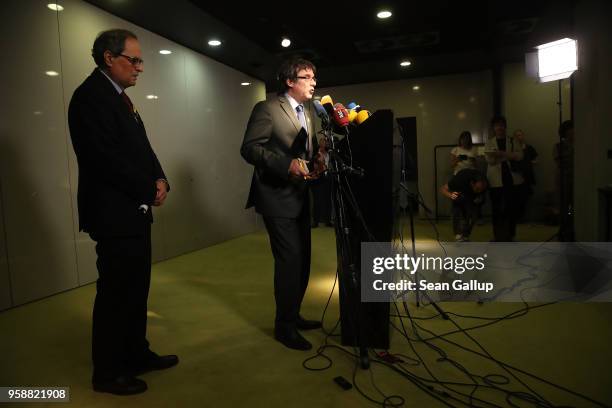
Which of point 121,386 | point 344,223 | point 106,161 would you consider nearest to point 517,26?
point 344,223

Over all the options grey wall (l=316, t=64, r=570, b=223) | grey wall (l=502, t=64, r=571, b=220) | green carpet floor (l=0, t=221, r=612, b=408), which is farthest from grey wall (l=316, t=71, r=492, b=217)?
green carpet floor (l=0, t=221, r=612, b=408)

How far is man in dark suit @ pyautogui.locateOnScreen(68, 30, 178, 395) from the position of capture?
167cm

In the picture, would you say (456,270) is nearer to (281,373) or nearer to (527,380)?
(527,380)

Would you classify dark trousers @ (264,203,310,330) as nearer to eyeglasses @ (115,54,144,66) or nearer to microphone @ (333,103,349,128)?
microphone @ (333,103,349,128)

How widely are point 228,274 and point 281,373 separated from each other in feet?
6.90

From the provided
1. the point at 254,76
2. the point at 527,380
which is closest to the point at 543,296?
the point at 527,380

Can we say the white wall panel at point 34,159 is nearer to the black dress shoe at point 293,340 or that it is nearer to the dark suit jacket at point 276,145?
the dark suit jacket at point 276,145

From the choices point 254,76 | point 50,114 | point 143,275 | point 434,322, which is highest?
point 254,76

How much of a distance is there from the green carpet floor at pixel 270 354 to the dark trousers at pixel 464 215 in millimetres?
1677

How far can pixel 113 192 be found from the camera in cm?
172

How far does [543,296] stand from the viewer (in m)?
2.87

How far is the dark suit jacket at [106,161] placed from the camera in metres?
1.66

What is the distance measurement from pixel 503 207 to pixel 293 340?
3.16m

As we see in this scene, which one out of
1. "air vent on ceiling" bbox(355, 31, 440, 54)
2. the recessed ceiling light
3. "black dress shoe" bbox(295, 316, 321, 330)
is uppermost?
"air vent on ceiling" bbox(355, 31, 440, 54)
